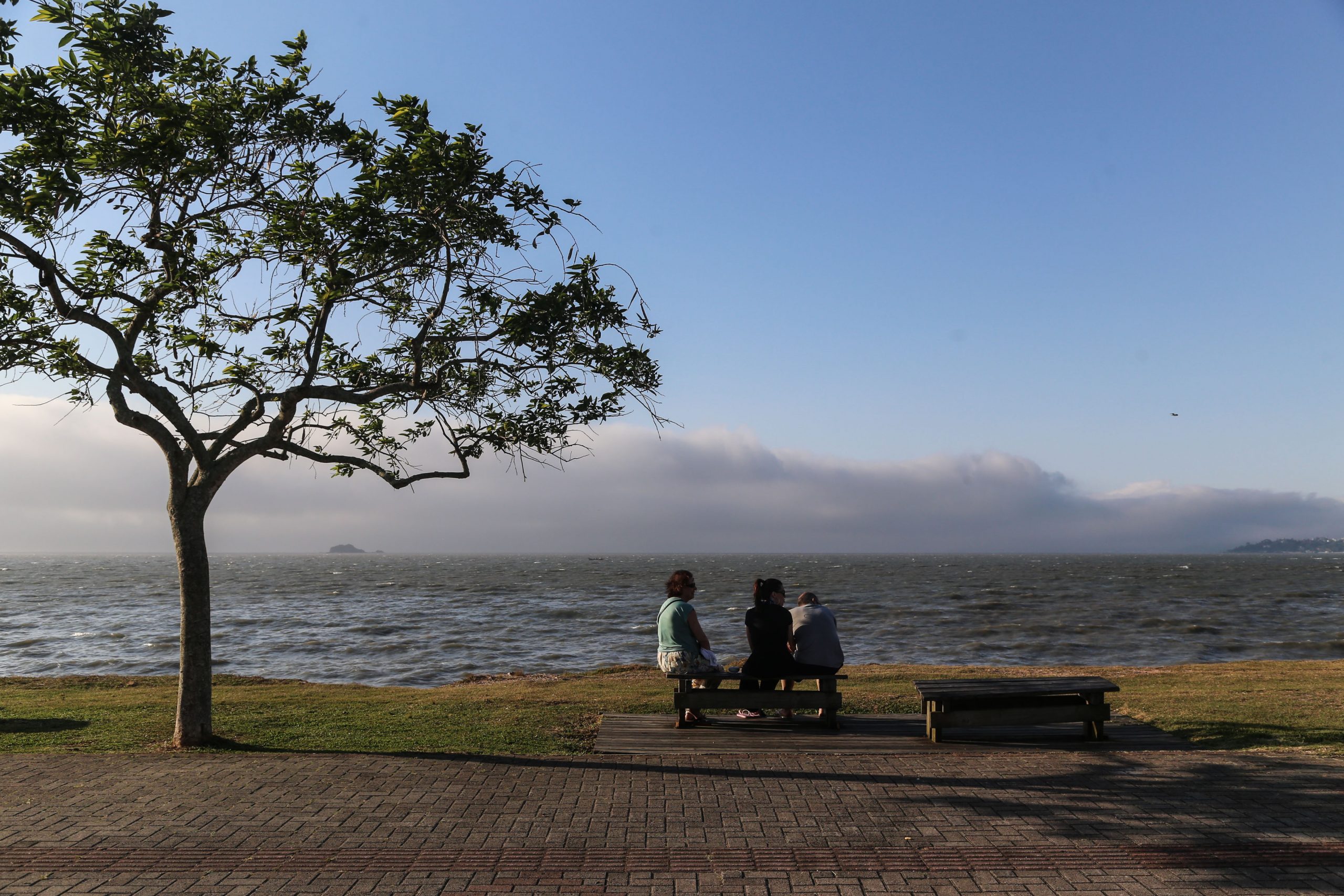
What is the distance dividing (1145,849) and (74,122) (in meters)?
10.7

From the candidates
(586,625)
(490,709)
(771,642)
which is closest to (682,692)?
(771,642)

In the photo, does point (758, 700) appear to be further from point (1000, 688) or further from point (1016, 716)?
point (1016, 716)

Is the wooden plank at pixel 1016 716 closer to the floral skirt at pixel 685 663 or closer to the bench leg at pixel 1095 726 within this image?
the bench leg at pixel 1095 726

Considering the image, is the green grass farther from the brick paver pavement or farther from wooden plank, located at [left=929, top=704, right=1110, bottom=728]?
wooden plank, located at [left=929, top=704, right=1110, bottom=728]

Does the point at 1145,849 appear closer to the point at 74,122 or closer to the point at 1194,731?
the point at 1194,731

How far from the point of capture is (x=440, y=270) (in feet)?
31.5

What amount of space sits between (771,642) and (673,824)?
12.7 ft

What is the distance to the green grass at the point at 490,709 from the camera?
934 centimetres

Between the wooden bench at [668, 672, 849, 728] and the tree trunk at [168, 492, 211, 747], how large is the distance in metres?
4.85

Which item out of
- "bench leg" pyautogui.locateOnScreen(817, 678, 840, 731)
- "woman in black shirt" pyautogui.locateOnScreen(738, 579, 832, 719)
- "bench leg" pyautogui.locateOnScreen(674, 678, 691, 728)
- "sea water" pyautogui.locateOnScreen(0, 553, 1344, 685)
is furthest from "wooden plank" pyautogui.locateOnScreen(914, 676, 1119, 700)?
"sea water" pyautogui.locateOnScreen(0, 553, 1344, 685)

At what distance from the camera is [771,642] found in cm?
994

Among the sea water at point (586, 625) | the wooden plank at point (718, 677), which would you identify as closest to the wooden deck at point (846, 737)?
the wooden plank at point (718, 677)

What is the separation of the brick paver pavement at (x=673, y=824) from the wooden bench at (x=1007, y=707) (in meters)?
0.76

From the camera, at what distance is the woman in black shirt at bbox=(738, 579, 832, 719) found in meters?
9.92
